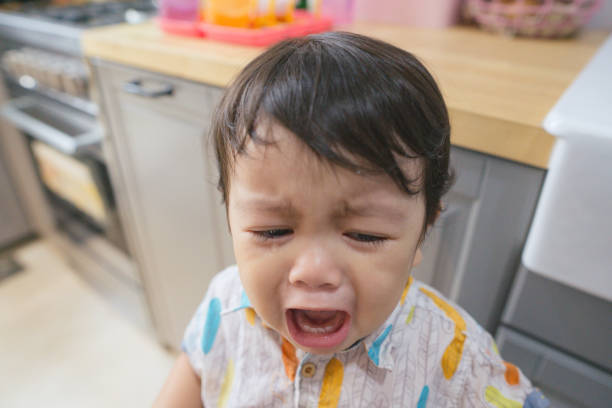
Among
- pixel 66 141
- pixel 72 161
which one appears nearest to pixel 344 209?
pixel 66 141

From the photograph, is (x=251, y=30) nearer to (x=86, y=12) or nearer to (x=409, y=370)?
(x=409, y=370)

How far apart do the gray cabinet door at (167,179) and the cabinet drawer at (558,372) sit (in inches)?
22.3

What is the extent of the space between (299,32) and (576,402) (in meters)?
0.76

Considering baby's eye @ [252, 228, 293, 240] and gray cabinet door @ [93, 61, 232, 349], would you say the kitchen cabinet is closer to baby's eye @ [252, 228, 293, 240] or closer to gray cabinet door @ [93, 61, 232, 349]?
gray cabinet door @ [93, 61, 232, 349]

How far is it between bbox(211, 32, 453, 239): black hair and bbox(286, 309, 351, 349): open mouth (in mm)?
137

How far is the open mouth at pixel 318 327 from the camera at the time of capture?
37cm

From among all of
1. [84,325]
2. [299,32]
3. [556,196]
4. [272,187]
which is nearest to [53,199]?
[84,325]

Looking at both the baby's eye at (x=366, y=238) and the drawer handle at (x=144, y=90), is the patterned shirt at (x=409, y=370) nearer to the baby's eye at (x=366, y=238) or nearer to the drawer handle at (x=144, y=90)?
the baby's eye at (x=366, y=238)

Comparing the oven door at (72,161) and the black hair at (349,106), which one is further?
the oven door at (72,161)

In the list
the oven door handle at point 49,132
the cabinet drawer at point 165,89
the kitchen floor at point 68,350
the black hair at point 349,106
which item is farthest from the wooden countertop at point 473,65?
the kitchen floor at point 68,350

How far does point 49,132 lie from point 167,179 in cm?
40

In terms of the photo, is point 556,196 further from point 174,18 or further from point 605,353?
point 174,18

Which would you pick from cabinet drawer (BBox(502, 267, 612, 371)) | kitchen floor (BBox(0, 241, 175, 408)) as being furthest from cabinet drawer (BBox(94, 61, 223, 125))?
kitchen floor (BBox(0, 241, 175, 408))

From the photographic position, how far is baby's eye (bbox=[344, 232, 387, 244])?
353 millimetres
